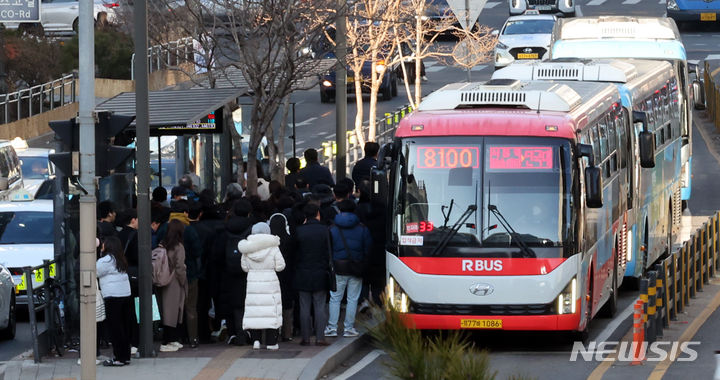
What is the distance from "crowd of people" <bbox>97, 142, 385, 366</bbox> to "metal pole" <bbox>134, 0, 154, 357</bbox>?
0.56 ft

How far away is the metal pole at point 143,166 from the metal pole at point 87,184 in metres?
2.24

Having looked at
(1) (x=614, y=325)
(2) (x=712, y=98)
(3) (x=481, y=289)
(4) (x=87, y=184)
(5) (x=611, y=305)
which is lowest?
(1) (x=614, y=325)

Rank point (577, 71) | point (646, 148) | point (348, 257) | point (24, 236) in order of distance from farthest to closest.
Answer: point (577, 71), point (24, 236), point (646, 148), point (348, 257)

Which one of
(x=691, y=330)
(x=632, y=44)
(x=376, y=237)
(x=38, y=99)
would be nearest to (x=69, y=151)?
(x=376, y=237)

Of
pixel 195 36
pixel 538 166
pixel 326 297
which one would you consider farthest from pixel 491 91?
pixel 195 36

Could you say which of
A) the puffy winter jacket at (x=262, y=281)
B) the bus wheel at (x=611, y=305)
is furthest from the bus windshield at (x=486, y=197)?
the bus wheel at (x=611, y=305)

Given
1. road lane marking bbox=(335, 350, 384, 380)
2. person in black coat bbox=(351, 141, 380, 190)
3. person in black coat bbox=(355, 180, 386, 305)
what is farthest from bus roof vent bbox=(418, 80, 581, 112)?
person in black coat bbox=(351, 141, 380, 190)

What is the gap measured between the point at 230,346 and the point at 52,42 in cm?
→ 3080

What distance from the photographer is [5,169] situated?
28359mm

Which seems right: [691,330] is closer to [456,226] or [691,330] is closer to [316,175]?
[456,226]

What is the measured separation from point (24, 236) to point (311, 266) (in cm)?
640

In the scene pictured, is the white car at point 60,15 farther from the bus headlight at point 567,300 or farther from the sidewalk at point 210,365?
the bus headlight at point 567,300

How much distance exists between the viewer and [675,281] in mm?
18016

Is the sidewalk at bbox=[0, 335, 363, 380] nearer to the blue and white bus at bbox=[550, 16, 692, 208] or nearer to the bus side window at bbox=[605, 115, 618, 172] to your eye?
the bus side window at bbox=[605, 115, 618, 172]
